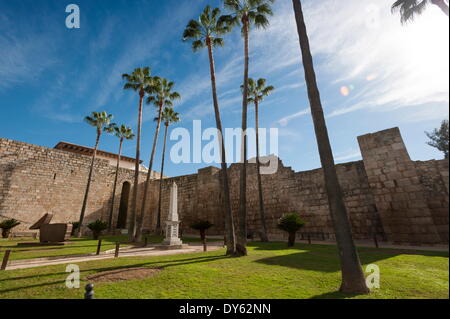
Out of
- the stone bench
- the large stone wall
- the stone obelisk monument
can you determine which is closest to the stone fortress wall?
the large stone wall

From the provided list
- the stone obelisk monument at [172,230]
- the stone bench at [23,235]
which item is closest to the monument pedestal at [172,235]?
the stone obelisk monument at [172,230]

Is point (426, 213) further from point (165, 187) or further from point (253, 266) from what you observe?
point (165, 187)

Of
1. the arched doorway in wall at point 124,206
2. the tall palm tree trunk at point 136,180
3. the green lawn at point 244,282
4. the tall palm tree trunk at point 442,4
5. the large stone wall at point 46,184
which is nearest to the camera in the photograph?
the green lawn at point 244,282

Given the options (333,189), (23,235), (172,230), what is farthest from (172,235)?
(23,235)

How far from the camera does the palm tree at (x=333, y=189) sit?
12.9 feet

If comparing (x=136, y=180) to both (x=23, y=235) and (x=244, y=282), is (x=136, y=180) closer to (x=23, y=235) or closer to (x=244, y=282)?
(x=23, y=235)

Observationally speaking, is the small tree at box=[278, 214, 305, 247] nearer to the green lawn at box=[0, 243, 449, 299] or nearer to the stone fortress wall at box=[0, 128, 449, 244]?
the stone fortress wall at box=[0, 128, 449, 244]

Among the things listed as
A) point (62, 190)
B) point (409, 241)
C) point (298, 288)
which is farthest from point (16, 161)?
point (409, 241)

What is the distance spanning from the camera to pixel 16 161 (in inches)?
707

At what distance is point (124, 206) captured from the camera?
25.4 meters

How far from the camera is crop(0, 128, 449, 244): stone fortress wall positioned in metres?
9.58

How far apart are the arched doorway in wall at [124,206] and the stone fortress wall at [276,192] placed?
11cm

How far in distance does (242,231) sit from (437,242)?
8.23 m

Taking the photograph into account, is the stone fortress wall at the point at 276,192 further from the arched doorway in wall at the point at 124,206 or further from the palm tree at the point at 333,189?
the palm tree at the point at 333,189
